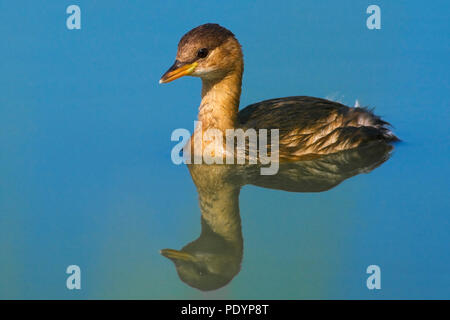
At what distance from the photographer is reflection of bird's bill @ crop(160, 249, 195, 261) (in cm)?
692

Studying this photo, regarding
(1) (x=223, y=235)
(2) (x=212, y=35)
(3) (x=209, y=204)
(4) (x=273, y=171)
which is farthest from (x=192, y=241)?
(2) (x=212, y=35)

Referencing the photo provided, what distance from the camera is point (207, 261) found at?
694 cm

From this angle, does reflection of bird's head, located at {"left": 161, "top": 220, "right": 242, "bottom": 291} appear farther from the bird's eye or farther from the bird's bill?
the bird's eye

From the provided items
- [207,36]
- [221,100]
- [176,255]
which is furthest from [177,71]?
[176,255]

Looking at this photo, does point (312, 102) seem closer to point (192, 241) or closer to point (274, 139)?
point (274, 139)

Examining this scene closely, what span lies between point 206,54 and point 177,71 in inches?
14.4

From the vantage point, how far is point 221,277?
6668 mm

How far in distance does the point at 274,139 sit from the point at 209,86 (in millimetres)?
887

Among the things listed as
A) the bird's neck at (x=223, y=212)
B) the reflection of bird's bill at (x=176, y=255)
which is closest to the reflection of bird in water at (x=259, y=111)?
the bird's neck at (x=223, y=212)

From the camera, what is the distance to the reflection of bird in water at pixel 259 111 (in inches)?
340

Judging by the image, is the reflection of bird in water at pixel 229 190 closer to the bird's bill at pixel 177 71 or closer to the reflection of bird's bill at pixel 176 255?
the reflection of bird's bill at pixel 176 255

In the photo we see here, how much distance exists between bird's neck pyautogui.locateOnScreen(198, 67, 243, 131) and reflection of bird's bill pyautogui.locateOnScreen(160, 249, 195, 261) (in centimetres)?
233

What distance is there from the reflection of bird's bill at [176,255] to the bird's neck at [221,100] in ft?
7.63

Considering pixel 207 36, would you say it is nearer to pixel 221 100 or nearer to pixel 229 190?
pixel 221 100
